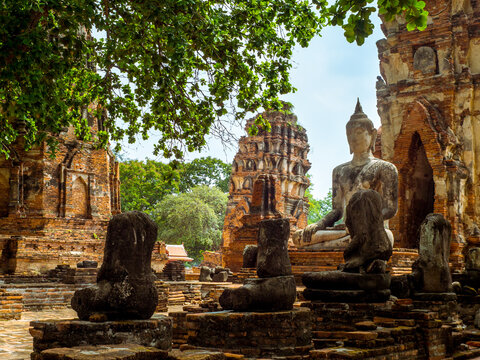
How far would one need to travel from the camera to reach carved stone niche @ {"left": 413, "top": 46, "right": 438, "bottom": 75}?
563 inches

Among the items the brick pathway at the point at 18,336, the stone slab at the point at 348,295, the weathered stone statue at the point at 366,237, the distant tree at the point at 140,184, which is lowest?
the brick pathway at the point at 18,336

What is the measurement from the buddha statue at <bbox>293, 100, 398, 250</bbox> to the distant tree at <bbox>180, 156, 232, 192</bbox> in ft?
106

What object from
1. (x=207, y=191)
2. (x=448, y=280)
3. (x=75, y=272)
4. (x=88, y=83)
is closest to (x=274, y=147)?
(x=207, y=191)

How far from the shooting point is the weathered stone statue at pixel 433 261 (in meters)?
6.82

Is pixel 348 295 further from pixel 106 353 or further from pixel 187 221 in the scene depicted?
pixel 187 221

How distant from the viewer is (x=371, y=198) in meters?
6.22

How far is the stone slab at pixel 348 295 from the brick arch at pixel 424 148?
8184mm

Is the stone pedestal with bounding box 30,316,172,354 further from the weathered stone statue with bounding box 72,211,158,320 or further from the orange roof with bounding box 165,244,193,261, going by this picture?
the orange roof with bounding box 165,244,193,261

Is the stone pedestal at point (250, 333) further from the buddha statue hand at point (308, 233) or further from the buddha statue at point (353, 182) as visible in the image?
the buddha statue hand at point (308, 233)

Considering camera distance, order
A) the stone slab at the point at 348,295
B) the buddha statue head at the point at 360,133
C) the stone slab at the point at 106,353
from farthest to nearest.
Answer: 1. the buddha statue head at the point at 360,133
2. the stone slab at the point at 348,295
3. the stone slab at the point at 106,353

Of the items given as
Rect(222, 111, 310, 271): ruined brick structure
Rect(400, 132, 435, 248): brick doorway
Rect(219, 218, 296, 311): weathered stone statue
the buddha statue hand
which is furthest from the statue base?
Rect(222, 111, 310, 271): ruined brick structure

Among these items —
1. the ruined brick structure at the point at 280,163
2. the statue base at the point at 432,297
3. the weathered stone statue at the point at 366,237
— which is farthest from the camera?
the ruined brick structure at the point at 280,163

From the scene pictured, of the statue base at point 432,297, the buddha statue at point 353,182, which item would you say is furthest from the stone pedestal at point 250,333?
the buddha statue at point 353,182

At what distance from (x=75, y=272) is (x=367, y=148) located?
25.3 feet
